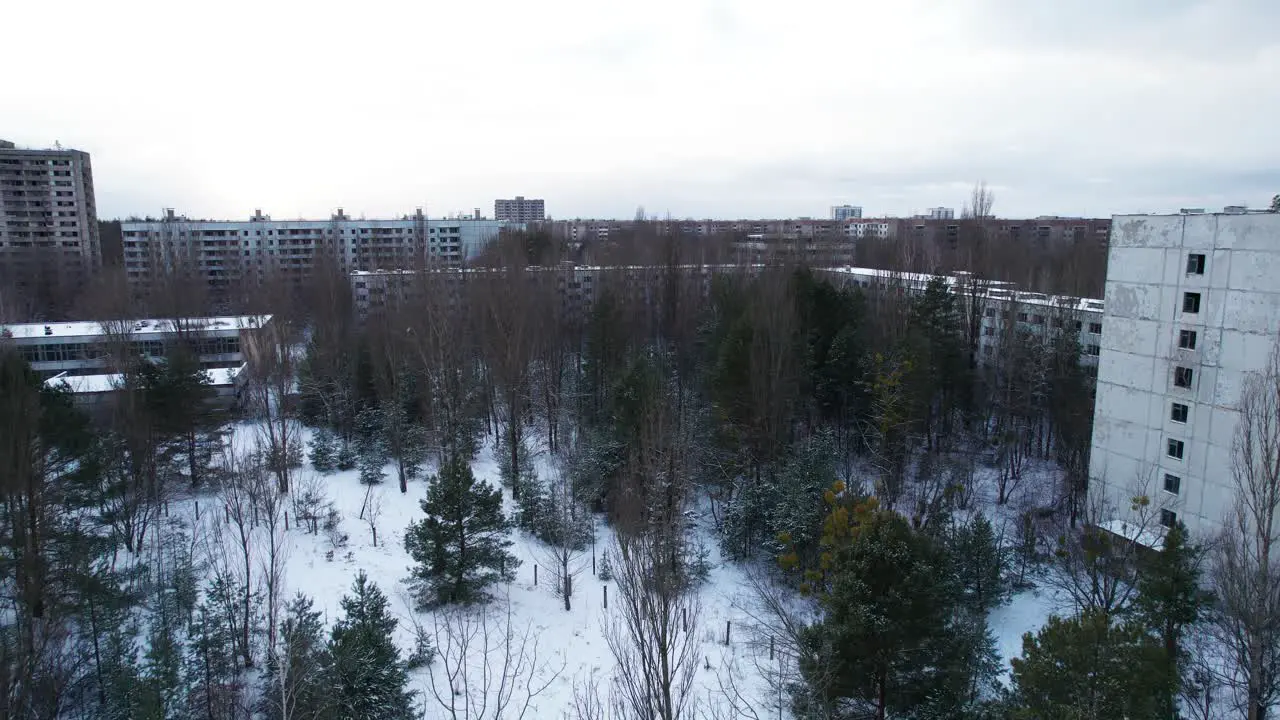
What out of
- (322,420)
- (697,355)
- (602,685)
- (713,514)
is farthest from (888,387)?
(322,420)

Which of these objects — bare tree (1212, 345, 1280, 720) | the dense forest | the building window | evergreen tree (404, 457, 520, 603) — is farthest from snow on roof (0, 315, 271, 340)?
bare tree (1212, 345, 1280, 720)

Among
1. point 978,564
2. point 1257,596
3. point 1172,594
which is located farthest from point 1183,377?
point 1257,596

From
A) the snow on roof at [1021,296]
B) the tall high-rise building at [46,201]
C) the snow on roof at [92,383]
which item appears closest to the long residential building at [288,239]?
the tall high-rise building at [46,201]

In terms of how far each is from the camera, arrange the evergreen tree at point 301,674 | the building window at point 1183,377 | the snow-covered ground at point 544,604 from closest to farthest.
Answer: the evergreen tree at point 301,674
the snow-covered ground at point 544,604
the building window at point 1183,377

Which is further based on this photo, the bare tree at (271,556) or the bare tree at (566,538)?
the bare tree at (566,538)

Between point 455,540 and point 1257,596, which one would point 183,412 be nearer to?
point 455,540

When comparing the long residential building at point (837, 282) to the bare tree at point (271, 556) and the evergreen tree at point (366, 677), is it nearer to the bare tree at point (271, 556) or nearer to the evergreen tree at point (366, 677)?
the bare tree at point (271, 556)

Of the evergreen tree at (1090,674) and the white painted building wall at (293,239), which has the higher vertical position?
the white painted building wall at (293,239)
